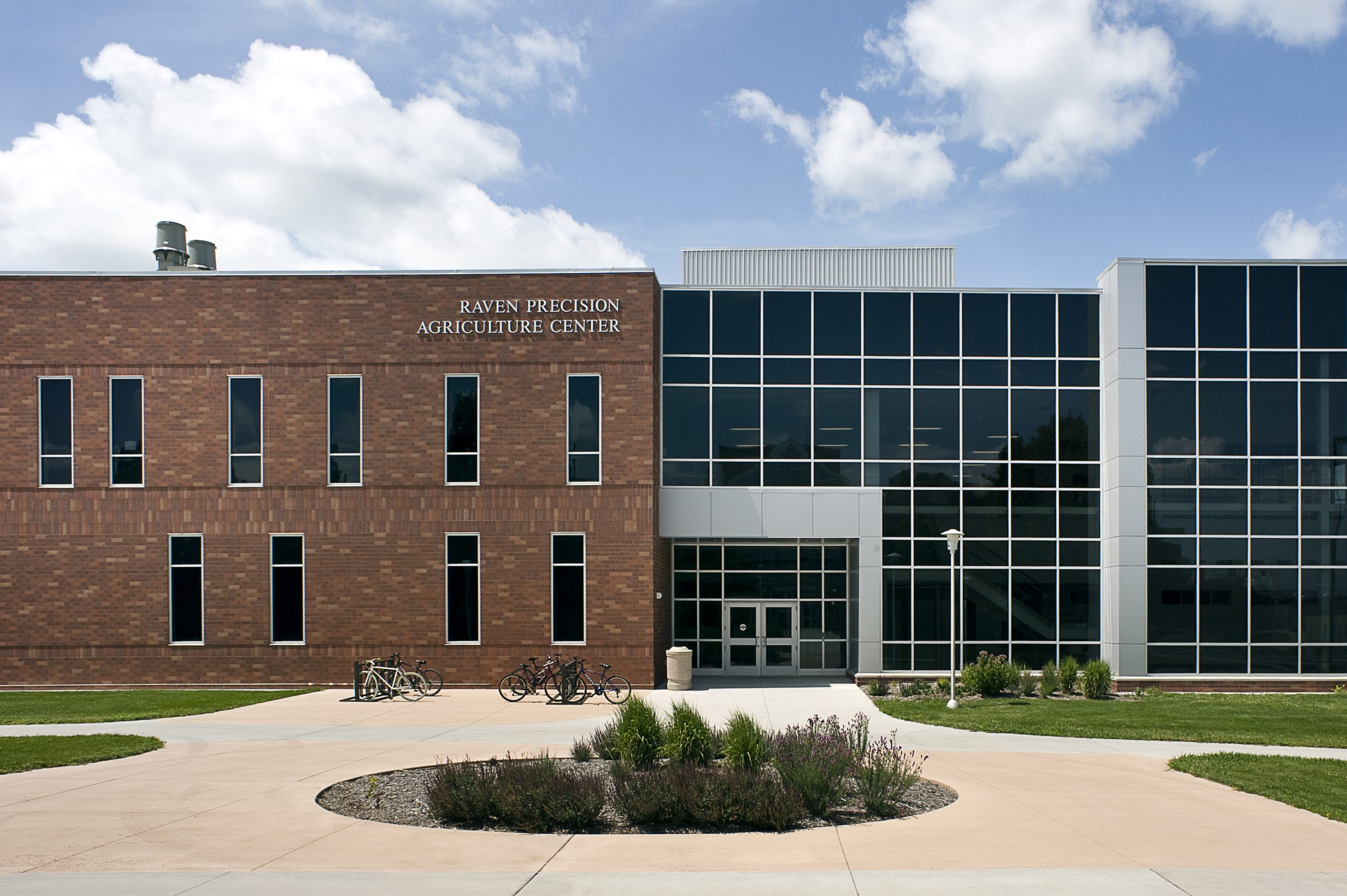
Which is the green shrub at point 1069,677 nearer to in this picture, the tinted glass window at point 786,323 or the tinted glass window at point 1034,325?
the tinted glass window at point 1034,325

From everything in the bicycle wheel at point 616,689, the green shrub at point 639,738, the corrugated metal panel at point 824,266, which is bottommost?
the bicycle wheel at point 616,689

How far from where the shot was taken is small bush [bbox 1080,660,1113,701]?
75.5ft

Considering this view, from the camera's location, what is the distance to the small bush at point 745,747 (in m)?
11.5

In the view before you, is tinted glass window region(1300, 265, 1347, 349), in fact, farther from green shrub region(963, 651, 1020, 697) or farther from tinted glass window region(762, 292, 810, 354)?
tinted glass window region(762, 292, 810, 354)

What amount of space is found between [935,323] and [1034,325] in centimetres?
253

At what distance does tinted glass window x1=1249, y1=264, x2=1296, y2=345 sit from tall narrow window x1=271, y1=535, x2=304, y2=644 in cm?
2408

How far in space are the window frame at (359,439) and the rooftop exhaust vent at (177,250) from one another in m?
6.74

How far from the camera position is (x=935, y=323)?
26.1 metres

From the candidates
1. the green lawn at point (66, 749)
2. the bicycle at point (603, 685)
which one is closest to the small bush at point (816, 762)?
the green lawn at point (66, 749)

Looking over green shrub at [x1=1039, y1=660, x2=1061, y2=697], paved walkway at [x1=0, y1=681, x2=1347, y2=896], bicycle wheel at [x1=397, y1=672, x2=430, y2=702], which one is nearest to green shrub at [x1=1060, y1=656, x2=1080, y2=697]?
green shrub at [x1=1039, y1=660, x2=1061, y2=697]

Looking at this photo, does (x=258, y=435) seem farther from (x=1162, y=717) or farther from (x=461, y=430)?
(x=1162, y=717)

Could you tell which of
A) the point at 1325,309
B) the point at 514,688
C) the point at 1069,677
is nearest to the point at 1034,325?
the point at 1325,309

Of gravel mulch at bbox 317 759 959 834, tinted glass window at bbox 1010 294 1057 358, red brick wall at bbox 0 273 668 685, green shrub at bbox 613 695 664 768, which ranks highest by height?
tinted glass window at bbox 1010 294 1057 358

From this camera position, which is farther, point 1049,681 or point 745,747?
point 1049,681
